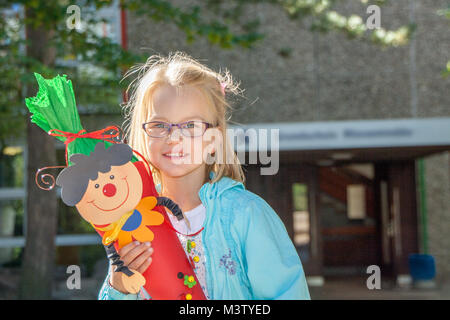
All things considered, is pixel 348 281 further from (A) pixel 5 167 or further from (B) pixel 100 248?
(A) pixel 5 167

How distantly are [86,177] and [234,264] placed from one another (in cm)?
45

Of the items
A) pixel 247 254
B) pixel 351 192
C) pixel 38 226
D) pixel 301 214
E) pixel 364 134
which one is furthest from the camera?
pixel 351 192

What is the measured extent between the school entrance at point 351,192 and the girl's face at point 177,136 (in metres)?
7.14

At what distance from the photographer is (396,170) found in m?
11.1

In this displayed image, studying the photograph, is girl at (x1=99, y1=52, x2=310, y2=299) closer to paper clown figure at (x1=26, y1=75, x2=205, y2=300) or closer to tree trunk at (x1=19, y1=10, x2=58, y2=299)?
paper clown figure at (x1=26, y1=75, x2=205, y2=300)

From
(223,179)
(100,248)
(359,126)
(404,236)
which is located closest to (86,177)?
(223,179)

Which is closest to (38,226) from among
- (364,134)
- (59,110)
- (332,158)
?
(364,134)

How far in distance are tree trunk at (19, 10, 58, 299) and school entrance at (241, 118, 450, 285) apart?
3.54 meters

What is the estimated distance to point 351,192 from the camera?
11.9 metres

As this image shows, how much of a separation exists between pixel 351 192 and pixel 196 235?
34.8 feet

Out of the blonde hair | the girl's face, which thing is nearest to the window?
the blonde hair

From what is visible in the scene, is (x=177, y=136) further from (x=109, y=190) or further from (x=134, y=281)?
(x=134, y=281)

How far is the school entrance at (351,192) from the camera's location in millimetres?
8727

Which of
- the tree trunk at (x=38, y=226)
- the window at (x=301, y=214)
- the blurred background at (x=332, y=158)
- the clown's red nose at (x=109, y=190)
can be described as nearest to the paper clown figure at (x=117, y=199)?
the clown's red nose at (x=109, y=190)
